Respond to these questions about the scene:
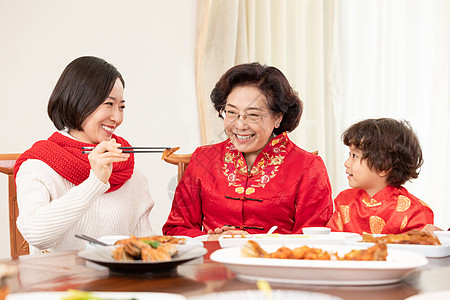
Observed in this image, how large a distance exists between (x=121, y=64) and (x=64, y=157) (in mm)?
1614

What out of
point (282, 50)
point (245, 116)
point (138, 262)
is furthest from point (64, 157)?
point (282, 50)

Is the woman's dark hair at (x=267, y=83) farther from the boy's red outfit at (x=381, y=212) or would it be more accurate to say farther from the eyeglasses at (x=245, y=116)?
the boy's red outfit at (x=381, y=212)

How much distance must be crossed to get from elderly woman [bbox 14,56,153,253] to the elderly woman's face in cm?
42

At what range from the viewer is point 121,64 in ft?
10.9

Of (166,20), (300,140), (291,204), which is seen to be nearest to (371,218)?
(291,204)

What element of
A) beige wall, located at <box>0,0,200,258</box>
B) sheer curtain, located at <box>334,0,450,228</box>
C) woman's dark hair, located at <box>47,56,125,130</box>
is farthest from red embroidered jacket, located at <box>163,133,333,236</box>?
sheer curtain, located at <box>334,0,450,228</box>

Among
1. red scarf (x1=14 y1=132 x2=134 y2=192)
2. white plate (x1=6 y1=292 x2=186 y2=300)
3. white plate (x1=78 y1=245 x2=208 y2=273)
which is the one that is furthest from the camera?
red scarf (x1=14 y1=132 x2=134 y2=192)

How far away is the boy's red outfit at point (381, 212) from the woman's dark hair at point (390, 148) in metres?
0.07

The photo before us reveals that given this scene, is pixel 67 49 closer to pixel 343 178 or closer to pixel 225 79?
pixel 225 79

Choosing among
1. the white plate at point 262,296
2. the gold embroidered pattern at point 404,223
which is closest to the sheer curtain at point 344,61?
the gold embroidered pattern at point 404,223

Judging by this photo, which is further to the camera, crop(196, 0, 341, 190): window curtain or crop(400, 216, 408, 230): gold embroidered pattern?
crop(196, 0, 341, 190): window curtain

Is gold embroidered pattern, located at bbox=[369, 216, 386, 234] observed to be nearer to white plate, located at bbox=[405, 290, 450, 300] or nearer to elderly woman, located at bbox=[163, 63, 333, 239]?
elderly woman, located at bbox=[163, 63, 333, 239]

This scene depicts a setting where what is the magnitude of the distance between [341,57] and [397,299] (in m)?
3.33

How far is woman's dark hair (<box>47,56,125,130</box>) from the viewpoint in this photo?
1.85 m
